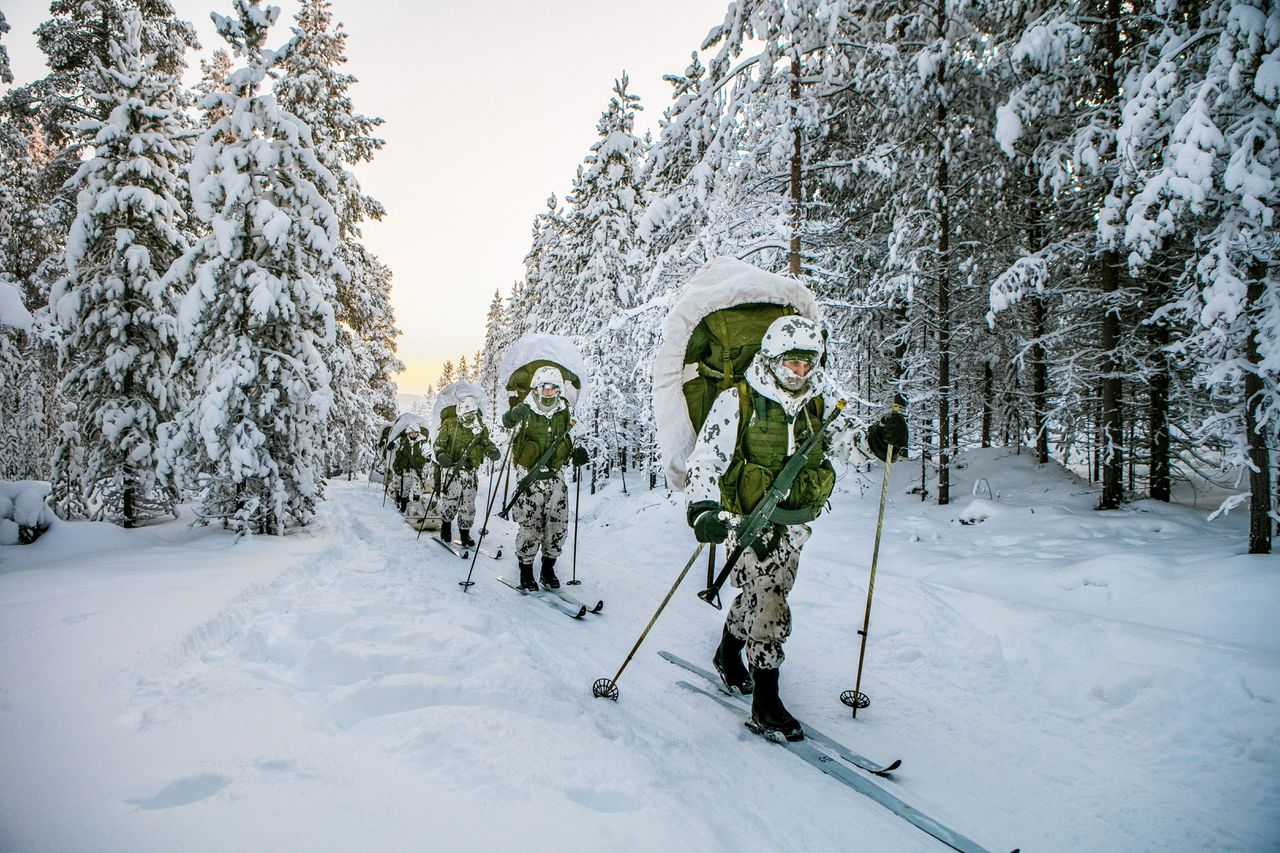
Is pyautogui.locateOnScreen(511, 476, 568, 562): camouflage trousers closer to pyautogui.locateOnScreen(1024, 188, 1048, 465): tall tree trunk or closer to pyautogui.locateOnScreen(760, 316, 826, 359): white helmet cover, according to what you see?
pyautogui.locateOnScreen(760, 316, 826, 359): white helmet cover

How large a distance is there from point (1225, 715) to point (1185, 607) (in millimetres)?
2020

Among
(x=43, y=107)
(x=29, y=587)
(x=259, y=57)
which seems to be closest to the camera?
(x=29, y=587)

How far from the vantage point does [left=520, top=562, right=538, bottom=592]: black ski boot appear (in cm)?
709

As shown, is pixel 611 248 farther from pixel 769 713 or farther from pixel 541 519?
pixel 769 713

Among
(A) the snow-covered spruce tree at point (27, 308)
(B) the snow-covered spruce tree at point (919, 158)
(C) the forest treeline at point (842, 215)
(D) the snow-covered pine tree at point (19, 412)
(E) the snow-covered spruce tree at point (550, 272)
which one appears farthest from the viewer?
(E) the snow-covered spruce tree at point (550, 272)

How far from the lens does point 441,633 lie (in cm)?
446

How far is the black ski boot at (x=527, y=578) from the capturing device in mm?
7087

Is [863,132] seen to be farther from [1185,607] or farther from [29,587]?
[29,587]

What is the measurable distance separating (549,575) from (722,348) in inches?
171

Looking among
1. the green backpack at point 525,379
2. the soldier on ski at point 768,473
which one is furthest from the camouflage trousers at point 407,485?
the soldier on ski at point 768,473

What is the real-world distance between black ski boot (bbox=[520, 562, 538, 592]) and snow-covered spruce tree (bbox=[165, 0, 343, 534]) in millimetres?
5209

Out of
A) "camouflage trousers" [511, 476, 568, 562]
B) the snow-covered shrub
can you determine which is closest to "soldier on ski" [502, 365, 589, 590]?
"camouflage trousers" [511, 476, 568, 562]

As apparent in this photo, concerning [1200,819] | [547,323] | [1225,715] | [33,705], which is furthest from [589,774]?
[547,323]

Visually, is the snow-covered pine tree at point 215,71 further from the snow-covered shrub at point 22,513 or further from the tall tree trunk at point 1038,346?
the tall tree trunk at point 1038,346
